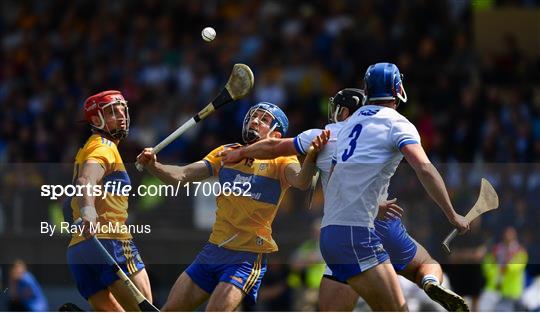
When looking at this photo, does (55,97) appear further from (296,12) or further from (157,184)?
(157,184)

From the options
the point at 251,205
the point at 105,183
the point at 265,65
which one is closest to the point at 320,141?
the point at 251,205

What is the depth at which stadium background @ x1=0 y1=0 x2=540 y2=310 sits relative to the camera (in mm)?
17375

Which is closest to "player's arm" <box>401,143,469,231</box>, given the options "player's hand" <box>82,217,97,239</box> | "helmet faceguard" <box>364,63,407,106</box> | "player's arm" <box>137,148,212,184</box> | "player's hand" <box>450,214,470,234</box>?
"player's hand" <box>450,214,470,234</box>

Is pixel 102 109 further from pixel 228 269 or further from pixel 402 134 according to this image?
pixel 402 134

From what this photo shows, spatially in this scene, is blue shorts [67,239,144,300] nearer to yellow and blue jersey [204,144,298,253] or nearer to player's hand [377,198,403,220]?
yellow and blue jersey [204,144,298,253]

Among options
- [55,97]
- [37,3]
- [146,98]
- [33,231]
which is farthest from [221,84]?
[33,231]

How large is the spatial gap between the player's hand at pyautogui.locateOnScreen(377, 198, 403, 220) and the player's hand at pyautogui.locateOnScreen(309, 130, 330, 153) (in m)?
0.61

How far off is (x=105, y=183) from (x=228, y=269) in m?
0.98

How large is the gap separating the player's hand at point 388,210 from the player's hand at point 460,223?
49 centimetres

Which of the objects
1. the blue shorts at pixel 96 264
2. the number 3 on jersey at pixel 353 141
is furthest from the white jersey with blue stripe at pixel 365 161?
the blue shorts at pixel 96 264

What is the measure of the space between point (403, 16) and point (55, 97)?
4092 millimetres

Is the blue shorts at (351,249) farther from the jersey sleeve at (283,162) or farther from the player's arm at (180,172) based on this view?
the player's arm at (180,172)

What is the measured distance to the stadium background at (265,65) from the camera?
17375mm

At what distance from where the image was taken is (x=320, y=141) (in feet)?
32.7
